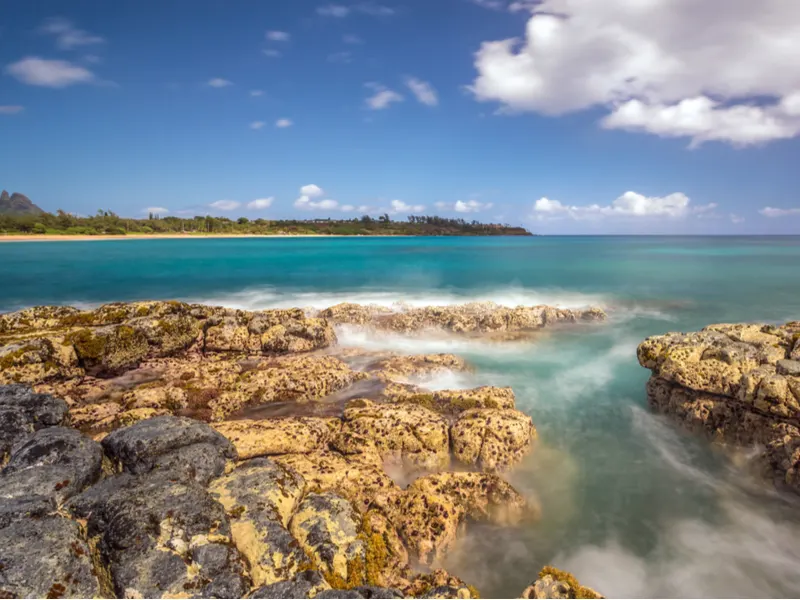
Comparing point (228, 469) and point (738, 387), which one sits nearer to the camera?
point (228, 469)

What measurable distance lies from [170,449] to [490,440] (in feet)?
18.4

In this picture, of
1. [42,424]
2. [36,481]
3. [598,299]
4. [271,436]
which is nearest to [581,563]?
[271,436]

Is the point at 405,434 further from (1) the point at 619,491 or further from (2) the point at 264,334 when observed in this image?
(2) the point at 264,334

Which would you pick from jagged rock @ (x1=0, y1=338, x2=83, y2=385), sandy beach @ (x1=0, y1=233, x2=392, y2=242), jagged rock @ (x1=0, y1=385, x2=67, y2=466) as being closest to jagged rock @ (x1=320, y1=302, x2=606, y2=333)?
jagged rock @ (x1=0, y1=338, x2=83, y2=385)

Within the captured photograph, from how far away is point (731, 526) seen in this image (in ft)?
24.3

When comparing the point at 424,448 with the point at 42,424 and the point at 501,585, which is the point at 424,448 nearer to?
the point at 501,585

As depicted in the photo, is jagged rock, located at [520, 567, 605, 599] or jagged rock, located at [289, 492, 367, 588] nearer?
jagged rock, located at [520, 567, 605, 599]

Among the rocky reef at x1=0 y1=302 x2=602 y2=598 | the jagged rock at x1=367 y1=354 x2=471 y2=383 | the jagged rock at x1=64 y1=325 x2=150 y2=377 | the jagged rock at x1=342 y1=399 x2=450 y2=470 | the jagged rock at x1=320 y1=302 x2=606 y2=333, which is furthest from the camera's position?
the jagged rock at x1=320 y1=302 x2=606 y2=333

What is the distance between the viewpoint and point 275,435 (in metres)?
7.76

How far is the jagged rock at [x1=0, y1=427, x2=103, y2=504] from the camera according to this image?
4.87 meters

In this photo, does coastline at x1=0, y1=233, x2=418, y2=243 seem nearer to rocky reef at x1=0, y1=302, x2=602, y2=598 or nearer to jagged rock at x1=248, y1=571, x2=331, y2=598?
rocky reef at x1=0, y1=302, x2=602, y2=598

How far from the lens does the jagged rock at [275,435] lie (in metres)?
7.42

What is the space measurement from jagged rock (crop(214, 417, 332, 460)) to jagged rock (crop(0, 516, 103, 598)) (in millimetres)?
2936

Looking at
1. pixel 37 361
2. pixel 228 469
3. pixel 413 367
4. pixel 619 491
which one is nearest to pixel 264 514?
pixel 228 469
